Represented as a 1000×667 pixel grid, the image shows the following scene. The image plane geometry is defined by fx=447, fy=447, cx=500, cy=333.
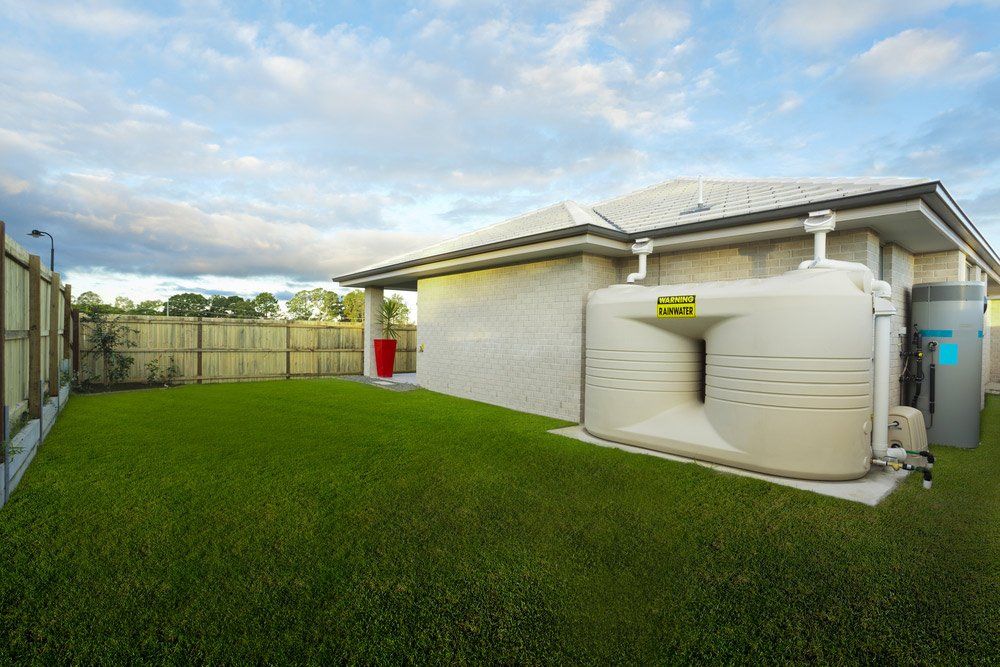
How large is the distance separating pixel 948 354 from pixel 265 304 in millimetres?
64749

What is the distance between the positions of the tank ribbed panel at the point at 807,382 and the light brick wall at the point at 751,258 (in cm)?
191

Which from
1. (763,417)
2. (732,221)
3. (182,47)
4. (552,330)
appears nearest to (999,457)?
(763,417)

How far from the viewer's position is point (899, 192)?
14.2 ft

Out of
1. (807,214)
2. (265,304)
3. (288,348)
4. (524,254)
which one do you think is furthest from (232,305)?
(807,214)

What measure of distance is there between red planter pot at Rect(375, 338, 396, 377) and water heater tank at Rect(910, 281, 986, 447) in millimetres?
10793

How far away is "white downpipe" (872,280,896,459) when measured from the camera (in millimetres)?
4281

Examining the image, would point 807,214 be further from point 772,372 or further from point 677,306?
point 772,372

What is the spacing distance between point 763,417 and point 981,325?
160 inches

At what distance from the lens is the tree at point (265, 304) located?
56.7 meters

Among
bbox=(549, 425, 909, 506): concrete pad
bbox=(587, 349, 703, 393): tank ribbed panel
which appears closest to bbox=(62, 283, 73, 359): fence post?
bbox=(587, 349, 703, 393): tank ribbed panel

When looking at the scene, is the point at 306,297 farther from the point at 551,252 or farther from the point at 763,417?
the point at 763,417

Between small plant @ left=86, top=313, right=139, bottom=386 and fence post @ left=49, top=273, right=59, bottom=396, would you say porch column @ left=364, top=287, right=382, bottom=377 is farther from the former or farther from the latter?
fence post @ left=49, top=273, right=59, bottom=396

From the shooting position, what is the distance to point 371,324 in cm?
1276

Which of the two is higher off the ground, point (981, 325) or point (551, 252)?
point (551, 252)
